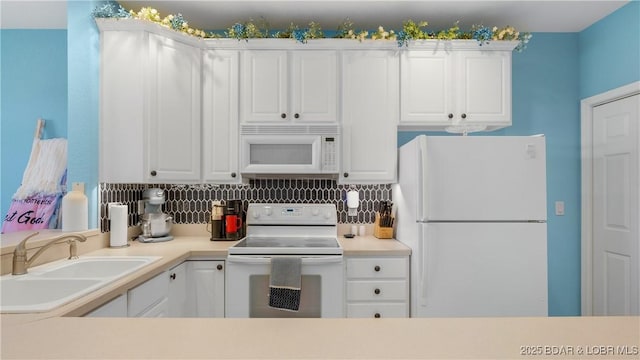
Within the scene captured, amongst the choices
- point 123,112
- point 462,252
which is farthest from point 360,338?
point 123,112

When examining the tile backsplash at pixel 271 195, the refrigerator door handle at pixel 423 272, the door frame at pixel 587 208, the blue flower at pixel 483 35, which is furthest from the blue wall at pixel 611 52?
the refrigerator door handle at pixel 423 272

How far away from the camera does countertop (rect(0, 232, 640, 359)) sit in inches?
25.1

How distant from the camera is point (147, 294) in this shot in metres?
1.71

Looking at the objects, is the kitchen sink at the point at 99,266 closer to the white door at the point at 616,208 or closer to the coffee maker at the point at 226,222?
the coffee maker at the point at 226,222

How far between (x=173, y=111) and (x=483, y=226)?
227 cm

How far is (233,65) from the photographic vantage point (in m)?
2.58

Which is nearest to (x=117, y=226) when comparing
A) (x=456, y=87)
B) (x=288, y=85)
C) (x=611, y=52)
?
(x=288, y=85)

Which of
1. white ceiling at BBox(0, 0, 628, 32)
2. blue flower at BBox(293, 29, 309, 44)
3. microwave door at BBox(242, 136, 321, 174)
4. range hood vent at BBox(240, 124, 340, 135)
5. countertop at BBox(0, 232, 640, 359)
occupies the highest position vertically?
white ceiling at BBox(0, 0, 628, 32)

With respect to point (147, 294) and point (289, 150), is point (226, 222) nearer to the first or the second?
point (289, 150)

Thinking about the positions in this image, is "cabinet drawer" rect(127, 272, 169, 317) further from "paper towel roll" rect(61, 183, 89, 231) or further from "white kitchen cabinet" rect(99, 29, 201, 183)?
"white kitchen cabinet" rect(99, 29, 201, 183)

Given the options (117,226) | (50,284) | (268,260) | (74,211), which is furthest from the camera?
(117,226)

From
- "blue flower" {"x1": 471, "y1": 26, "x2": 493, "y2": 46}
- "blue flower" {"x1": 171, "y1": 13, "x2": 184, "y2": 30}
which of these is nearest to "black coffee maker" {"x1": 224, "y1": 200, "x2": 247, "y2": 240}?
"blue flower" {"x1": 171, "y1": 13, "x2": 184, "y2": 30}

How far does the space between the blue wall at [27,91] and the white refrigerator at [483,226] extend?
302cm

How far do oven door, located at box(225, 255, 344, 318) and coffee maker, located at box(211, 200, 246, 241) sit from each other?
449mm
